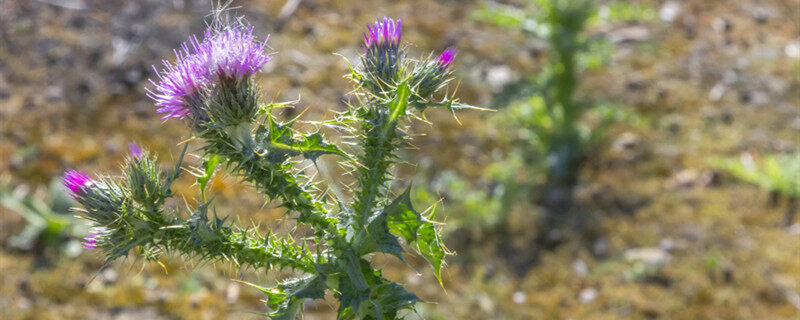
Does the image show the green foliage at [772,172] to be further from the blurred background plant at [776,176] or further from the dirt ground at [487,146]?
the dirt ground at [487,146]

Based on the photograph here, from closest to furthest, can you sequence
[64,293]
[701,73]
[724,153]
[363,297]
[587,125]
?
[363,297], [64,293], [724,153], [587,125], [701,73]

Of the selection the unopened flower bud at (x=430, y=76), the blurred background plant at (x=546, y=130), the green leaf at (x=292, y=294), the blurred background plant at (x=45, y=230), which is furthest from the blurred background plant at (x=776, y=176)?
the blurred background plant at (x=45, y=230)

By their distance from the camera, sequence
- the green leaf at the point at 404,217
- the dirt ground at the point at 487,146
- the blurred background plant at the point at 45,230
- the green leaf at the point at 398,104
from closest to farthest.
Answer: the green leaf at the point at 398,104 → the green leaf at the point at 404,217 → the dirt ground at the point at 487,146 → the blurred background plant at the point at 45,230

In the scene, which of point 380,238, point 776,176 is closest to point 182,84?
point 380,238

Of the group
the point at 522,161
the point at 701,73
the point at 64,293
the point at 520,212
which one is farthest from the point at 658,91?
the point at 64,293

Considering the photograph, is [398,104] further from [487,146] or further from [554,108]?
[487,146]

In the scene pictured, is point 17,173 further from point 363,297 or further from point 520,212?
point 363,297
